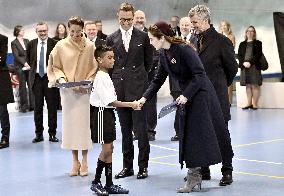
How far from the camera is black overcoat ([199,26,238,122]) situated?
7.02 metres

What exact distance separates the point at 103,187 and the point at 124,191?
8.6 inches

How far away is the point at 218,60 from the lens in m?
7.04

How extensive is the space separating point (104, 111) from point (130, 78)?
40.5 inches

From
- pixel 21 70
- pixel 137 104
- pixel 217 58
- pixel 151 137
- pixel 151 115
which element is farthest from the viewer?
pixel 21 70

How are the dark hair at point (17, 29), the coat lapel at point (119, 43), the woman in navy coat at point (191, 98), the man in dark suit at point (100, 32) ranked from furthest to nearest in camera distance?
the dark hair at point (17, 29)
the man in dark suit at point (100, 32)
the coat lapel at point (119, 43)
the woman in navy coat at point (191, 98)

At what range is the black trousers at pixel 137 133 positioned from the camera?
296 inches

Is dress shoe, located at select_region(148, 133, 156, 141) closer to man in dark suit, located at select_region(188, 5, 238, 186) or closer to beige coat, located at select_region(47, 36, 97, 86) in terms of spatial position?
beige coat, located at select_region(47, 36, 97, 86)

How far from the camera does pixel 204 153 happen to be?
660cm

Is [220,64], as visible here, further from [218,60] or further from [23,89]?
[23,89]

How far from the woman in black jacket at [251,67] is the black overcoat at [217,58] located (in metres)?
7.97

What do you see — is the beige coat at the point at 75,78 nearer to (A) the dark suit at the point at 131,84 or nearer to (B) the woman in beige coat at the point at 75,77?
(B) the woman in beige coat at the point at 75,77

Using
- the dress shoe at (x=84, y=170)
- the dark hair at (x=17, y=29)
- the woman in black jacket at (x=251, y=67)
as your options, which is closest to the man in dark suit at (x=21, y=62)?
the dark hair at (x=17, y=29)

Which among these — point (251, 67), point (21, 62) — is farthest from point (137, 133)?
point (251, 67)

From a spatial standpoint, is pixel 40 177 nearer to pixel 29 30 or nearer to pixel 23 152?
pixel 23 152
